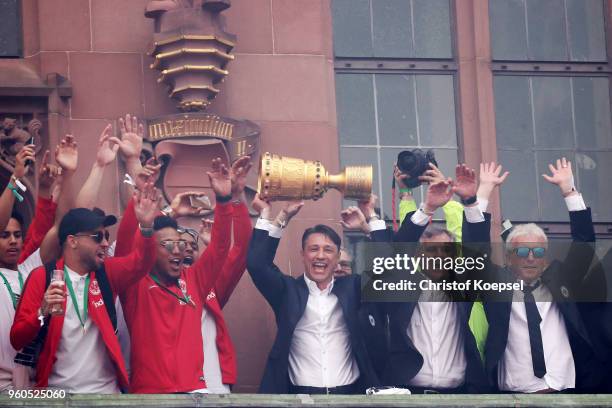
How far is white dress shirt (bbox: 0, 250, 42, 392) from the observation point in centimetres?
1423

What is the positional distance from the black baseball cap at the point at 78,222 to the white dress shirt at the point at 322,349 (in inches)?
67.0

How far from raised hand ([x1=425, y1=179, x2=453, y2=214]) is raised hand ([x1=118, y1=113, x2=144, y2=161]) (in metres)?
2.32

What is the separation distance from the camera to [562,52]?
60.5 ft

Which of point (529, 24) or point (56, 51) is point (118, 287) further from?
point (529, 24)

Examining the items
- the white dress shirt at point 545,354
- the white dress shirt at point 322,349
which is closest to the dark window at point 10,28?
the white dress shirt at point 322,349

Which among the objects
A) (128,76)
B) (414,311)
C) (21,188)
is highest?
(128,76)

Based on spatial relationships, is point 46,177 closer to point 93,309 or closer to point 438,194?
point 93,309

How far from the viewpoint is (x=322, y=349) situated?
49.1ft

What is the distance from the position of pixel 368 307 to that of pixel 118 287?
191 centimetres

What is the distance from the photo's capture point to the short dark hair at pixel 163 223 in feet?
49.4

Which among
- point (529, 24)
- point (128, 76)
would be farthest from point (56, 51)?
point (529, 24)

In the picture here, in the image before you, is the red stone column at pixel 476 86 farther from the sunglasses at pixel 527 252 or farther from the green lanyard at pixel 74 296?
the green lanyard at pixel 74 296

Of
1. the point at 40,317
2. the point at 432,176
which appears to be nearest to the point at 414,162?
the point at 432,176

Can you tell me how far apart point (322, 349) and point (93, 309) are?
1.79m
